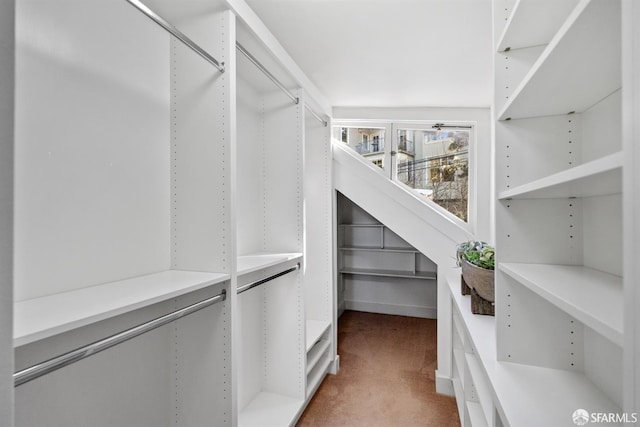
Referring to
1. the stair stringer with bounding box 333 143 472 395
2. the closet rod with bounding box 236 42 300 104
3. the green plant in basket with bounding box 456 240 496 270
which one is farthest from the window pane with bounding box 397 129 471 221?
the closet rod with bounding box 236 42 300 104

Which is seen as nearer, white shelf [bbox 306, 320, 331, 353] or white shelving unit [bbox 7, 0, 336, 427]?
white shelving unit [bbox 7, 0, 336, 427]

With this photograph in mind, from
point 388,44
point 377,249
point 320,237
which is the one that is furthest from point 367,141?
point 388,44

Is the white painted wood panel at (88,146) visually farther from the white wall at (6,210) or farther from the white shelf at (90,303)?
the white wall at (6,210)

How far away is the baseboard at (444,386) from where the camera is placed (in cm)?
247

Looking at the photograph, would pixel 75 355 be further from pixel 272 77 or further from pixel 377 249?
pixel 377 249

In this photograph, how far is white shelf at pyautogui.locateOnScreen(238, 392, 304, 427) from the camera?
1860 mm

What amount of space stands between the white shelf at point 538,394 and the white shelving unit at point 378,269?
2.93 m

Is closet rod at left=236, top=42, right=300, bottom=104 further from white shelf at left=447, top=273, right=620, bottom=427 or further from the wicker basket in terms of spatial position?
white shelf at left=447, top=273, right=620, bottom=427

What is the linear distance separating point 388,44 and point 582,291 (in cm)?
155

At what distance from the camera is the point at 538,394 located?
958 mm

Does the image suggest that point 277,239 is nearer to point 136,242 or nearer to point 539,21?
point 136,242

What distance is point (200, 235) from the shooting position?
52.5 inches

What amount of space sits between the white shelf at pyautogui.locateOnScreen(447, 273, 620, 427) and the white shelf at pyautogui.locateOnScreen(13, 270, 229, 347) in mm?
1041

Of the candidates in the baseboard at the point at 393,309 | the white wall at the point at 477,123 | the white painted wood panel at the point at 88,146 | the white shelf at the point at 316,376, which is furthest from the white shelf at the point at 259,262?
the baseboard at the point at 393,309
